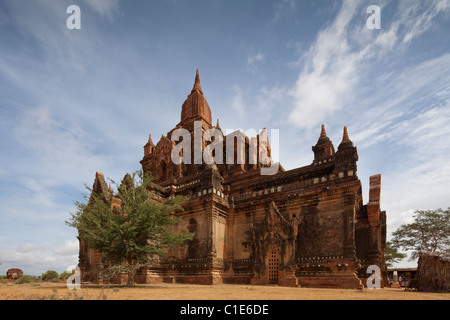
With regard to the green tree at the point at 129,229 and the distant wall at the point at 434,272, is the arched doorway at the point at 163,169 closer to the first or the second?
the green tree at the point at 129,229

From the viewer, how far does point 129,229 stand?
13188 millimetres

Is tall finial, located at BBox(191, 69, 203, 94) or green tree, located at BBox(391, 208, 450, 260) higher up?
tall finial, located at BBox(191, 69, 203, 94)

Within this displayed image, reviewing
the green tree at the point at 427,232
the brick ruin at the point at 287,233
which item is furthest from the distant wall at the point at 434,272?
the green tree at the point at 427,232

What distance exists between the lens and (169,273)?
810 inches

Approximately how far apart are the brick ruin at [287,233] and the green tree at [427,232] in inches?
888

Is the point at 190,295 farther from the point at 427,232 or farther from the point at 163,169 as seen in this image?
the point at 427,232

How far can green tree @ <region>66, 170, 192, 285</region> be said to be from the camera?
43.8 feet

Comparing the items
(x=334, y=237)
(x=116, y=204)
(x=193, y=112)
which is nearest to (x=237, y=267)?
(x=334, y=237)

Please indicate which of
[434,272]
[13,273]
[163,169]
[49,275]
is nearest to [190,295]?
[434,272]

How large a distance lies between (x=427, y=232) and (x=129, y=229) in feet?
132

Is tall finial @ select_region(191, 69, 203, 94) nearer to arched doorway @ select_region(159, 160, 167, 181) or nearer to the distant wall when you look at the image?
arched doorway @ select_region(159, 160, 167, 181)

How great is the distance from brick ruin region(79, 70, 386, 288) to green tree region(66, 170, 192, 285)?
480 cm

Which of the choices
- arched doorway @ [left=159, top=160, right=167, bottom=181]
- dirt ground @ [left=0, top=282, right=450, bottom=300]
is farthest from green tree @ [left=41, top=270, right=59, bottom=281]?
dirt ground @ [left=0, top=282, right=450, bottom=300]
